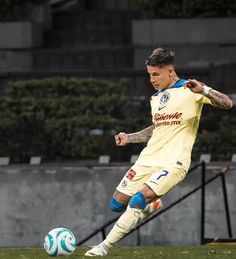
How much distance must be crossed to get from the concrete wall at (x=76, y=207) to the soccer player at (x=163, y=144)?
678cm

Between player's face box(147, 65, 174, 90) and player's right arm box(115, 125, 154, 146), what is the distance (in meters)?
0.58

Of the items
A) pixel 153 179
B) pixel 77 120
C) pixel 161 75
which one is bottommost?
pixel 77 120

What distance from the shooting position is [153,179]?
1313 centimetres

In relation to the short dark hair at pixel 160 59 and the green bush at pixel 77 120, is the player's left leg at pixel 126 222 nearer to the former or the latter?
the short dark hair at pixel 160 59

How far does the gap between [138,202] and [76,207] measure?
778 centimetres

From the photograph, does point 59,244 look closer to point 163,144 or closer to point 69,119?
point 163,144

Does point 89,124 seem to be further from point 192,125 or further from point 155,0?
point 192,125

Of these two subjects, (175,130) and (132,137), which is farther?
(132,137)

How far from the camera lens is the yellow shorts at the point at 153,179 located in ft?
43.0

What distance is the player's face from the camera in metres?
13.3

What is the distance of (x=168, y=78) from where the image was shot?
1343 cm

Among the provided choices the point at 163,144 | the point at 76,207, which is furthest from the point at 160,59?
the point at 76,207

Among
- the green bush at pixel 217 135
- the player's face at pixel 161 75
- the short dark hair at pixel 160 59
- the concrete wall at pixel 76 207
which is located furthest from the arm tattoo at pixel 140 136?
the green bush at pixel 217 135

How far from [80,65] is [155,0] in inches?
65.0
